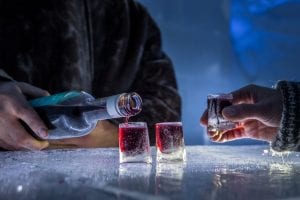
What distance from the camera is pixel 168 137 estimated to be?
1146 millimetres

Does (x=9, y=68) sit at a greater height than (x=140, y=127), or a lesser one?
greater

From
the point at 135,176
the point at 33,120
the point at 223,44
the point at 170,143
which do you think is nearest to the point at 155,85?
the point at 170,143

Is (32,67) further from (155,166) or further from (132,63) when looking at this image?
(155,166)

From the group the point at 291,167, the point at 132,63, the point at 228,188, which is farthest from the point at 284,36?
the point at 228,188

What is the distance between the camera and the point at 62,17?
1910 millimetres

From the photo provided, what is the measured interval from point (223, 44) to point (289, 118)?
16.6ft

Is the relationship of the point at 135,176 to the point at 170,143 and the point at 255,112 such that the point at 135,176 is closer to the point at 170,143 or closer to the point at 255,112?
the point at 170,143

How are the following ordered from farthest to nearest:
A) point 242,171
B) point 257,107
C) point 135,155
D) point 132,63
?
1. point 132,63
2. point 257,107
3. point 135,155
4. point 242,171

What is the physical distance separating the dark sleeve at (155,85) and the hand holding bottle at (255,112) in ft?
1.52

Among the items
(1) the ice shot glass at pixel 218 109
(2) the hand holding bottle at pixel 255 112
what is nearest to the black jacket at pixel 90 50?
(2) the hand holding bottle at pixel 255 112

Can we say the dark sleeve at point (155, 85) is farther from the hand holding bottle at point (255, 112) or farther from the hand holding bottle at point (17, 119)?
the hand holding bottle at point (17, 119)

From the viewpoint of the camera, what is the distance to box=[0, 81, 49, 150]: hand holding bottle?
1.06 metres

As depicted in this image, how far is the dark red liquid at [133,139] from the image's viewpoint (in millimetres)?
1073

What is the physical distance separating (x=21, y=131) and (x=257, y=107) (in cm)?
69
